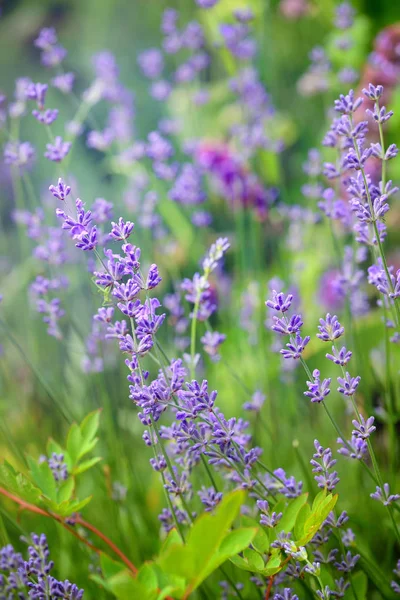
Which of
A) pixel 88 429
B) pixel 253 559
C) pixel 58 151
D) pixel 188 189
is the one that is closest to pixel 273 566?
pixel 253 559

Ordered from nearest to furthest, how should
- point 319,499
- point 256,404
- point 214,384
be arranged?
point 319,499
point 256,404
point 214,384

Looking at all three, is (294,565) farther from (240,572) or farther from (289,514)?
(240,572)

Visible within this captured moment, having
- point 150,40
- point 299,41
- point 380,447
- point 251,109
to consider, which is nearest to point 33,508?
point 380,447

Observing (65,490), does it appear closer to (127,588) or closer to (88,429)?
(88,429)

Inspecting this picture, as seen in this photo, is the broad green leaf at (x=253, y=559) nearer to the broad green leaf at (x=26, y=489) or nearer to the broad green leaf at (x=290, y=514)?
the broad green leaf at (x=290, y=514)

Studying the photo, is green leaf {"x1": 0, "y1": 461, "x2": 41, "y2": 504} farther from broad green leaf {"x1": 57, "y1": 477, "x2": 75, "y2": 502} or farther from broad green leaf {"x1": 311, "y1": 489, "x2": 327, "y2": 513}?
broad green leaf {"x1": 311, "y1": 489, "x2": 327, "y2": 513}

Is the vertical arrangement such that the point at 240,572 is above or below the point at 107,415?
below
